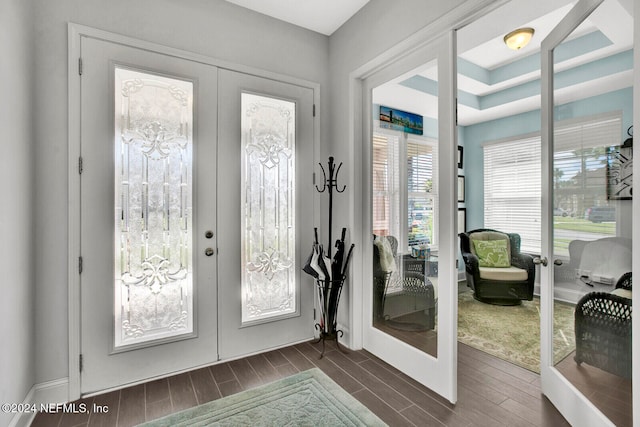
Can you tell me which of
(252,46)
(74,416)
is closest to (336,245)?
(252,46)

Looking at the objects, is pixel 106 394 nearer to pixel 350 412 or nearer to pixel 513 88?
pixel 350 412

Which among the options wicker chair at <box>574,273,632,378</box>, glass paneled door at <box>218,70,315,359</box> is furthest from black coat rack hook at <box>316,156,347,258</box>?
wicker chair at <box>574,273,632,378</box>

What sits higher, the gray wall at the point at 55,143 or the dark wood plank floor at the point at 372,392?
the gray wall at the point at 55,143

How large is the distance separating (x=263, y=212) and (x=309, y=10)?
67.9 inches

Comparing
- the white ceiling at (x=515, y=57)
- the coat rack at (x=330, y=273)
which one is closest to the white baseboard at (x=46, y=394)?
the coat rack at (x=330, y=273)

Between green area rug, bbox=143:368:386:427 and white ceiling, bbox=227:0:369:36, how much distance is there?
114 inches

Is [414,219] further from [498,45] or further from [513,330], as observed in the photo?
[498,45]

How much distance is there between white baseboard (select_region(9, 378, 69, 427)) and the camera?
1820 mm

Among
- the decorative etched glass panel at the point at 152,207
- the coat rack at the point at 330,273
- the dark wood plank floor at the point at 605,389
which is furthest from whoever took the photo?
the coat rack at the point at 330,273

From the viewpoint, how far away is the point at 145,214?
2.23 meters

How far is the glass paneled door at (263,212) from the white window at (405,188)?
2.10ft

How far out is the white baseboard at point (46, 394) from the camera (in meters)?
1.82

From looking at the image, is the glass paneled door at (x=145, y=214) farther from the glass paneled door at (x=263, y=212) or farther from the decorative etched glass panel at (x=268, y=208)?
the decorative etched glass panel at (x=268, y=208)

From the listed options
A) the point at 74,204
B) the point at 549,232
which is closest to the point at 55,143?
the point at 74,204
